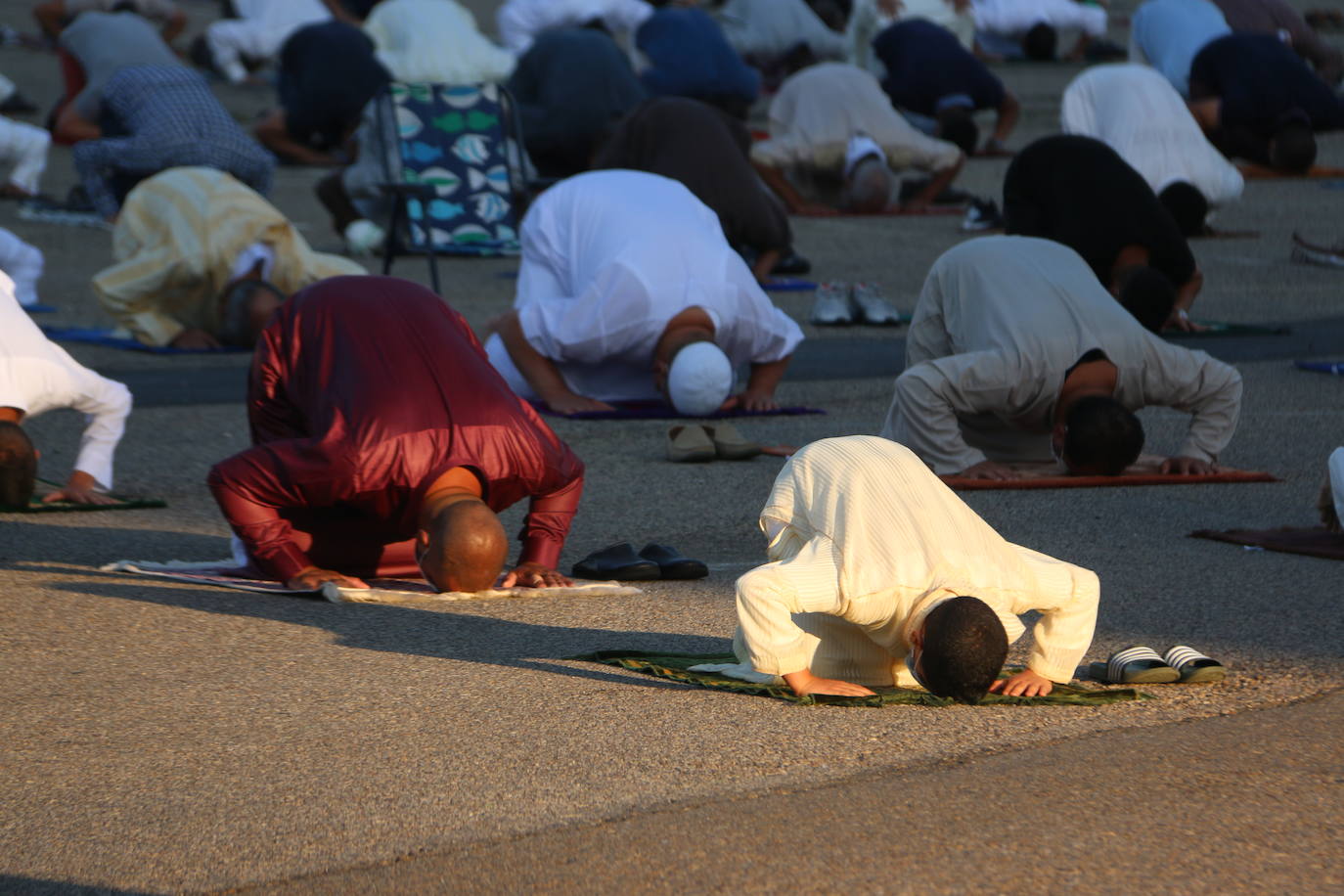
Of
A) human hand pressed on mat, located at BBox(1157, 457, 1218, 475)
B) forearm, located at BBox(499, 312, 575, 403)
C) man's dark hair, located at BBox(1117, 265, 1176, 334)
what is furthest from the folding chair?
human hand pressed on mat, located at BBox(1157, 457, 1218, 475)

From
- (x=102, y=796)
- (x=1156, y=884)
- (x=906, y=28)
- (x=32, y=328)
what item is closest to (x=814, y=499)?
(x=1156, y=884)

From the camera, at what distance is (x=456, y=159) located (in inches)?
472

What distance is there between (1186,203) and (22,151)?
7790mm

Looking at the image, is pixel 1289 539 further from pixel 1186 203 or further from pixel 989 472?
pixel 1186 203

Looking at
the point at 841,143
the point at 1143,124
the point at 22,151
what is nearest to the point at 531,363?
the point at 1143,124

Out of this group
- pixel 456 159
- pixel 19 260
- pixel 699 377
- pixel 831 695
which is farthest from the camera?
pixel 456 159

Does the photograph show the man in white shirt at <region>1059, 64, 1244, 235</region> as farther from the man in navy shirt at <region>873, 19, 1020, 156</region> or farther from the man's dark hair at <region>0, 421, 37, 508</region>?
the man's dark hair at <region>0, 421, 37, 508</region>

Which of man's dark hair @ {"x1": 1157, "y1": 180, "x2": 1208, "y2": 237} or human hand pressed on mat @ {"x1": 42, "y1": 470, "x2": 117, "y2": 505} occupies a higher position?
human hand pressed on mat @ {"x1": 42, "y1": 470, "x2": 117, "y2": 505}

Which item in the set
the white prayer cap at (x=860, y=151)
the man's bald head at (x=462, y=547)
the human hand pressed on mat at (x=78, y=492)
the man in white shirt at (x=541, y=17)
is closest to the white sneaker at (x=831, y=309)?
the white prayer cap at (x=860, y=151)

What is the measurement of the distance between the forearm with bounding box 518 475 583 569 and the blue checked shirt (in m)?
6.07

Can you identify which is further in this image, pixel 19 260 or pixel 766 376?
pixel 19 260

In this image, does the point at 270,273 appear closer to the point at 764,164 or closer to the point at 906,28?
the point at 764,164

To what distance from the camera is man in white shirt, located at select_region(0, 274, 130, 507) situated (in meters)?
5.66

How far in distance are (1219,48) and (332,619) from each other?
1104 centimetres
